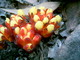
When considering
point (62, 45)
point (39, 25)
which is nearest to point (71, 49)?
point (62, 45)

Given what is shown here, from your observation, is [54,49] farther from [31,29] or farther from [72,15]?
[72,15]

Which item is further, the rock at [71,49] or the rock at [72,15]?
the rock at [72,15]

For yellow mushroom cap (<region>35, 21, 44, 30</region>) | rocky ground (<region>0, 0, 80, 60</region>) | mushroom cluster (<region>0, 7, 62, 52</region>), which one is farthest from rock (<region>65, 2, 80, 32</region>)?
yellow mushroom cap (<region>35, 21, 44, 30</region>)

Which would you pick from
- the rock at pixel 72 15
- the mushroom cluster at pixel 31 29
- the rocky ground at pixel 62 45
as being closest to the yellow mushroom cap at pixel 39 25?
the mushroom cluster at pixel 31 29

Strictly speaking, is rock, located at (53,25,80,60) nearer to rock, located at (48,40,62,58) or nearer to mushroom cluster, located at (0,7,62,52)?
rock, located at (48,40,62,58)

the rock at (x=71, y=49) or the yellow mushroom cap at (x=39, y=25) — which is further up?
the yellow mushroom cap at (x=39, y=25)

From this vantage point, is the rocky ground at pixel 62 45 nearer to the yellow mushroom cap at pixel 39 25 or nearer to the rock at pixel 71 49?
the rock at pixel 71 49

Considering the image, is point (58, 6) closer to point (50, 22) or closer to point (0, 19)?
point (50, 22)

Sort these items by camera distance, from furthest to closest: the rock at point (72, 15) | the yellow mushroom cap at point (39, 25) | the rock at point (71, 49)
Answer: the rock at point (72, 15)
the yellow mushroom cap at point (39, 25)
the rock at point (71, 49)
